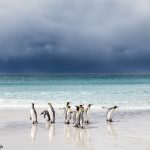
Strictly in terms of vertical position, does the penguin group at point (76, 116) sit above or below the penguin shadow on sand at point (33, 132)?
above

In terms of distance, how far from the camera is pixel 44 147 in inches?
461

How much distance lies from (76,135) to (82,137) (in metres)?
0.55

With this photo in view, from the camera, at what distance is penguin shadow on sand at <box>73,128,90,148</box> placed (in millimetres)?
12508

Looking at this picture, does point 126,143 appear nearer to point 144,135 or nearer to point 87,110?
point 144,135

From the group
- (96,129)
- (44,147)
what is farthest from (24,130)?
(44,147)

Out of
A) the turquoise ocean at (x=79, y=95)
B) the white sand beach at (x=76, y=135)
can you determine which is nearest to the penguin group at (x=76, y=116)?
the white sand beach at (x=76, y=135)

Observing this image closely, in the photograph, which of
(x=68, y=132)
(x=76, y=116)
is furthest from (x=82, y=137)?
(x=76, y=116)

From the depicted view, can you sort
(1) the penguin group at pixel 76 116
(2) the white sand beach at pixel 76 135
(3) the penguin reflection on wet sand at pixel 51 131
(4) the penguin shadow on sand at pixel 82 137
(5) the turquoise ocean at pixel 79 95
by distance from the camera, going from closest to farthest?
(2) the white sand beach at pixel 76 135 → (4) the penguin shadow on sand at pixel 82 137 → (3) the penguin reflection on wet sand at pixel 51 131 → (1) the penguin group at pixel 76 116 → (5) the turquoise ocean at pixel 79 95

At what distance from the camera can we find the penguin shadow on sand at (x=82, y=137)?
1251 cm

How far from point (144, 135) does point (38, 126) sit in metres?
4.56

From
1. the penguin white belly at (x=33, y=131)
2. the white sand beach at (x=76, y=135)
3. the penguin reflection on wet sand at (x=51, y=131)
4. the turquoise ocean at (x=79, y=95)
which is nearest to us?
the white sand beach at (x=76, y=135)

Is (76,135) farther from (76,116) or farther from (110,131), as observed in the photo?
(76,116)

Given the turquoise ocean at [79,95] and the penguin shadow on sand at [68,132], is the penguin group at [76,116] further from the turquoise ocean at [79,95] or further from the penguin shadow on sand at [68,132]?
the turquoise ocean at [79,95]

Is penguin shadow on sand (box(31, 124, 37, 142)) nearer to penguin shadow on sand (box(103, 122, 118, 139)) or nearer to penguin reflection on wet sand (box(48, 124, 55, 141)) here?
penguin reflection on wet sand (box(48, 124, 55, 141))
